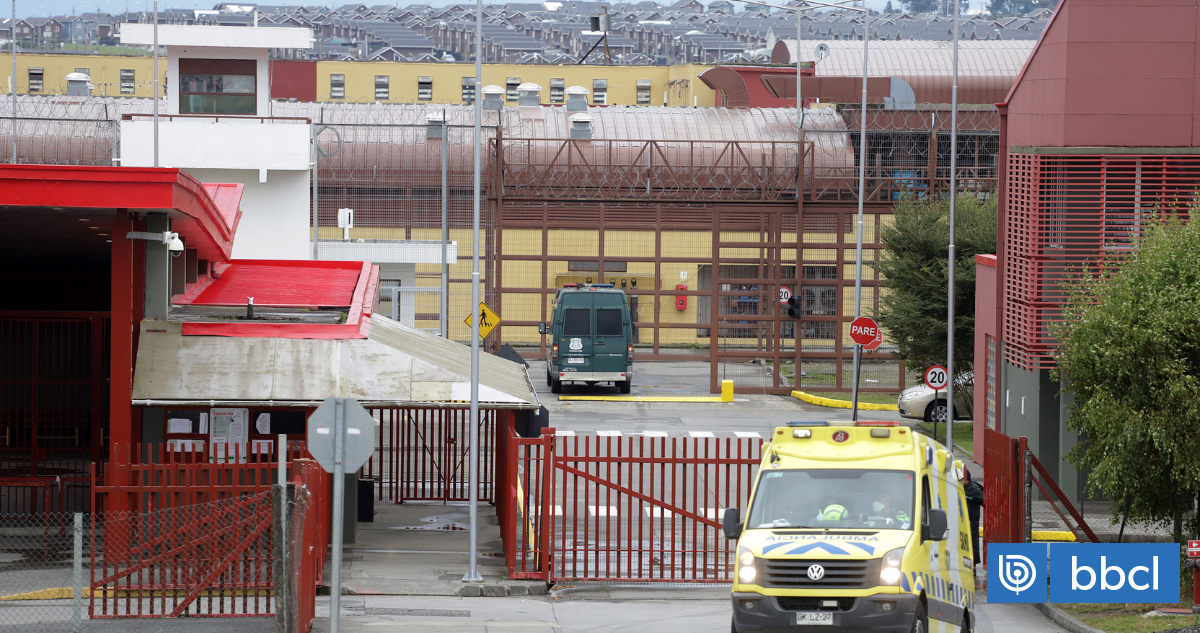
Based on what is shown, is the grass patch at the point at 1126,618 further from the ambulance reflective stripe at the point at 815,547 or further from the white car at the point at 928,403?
the white car at the point at 928,403

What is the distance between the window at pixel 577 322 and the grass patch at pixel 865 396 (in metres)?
6.59

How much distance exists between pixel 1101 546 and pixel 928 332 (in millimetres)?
15727

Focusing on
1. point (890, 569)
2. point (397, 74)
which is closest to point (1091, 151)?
point (890, 569)

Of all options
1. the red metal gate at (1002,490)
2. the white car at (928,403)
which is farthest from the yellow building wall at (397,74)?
the red metal gate at (1002,490)

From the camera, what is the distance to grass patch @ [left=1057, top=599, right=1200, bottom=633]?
554 inches

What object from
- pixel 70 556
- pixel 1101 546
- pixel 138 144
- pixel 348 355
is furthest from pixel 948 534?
pixel 138 144

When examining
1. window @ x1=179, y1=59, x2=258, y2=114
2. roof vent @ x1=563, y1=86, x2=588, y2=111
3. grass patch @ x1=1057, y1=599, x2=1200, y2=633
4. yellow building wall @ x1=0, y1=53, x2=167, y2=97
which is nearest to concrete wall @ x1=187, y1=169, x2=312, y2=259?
window @ x1=179, y1=59, x2=258, y2=114

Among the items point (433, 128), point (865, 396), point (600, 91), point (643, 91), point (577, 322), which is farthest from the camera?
point (643, 91)

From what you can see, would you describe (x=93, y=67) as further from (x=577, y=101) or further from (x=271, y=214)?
(x=271, y=214)

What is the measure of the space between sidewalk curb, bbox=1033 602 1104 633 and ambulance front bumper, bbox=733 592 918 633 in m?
4.16

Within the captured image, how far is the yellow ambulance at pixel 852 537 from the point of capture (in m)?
11.3

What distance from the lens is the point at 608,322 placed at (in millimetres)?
36938

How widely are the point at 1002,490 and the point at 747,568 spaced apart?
26.1ft

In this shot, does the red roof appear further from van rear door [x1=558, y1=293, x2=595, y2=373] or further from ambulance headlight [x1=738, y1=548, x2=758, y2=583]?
van rear door [x1=558, y1=293, x2=595, y2=373]
